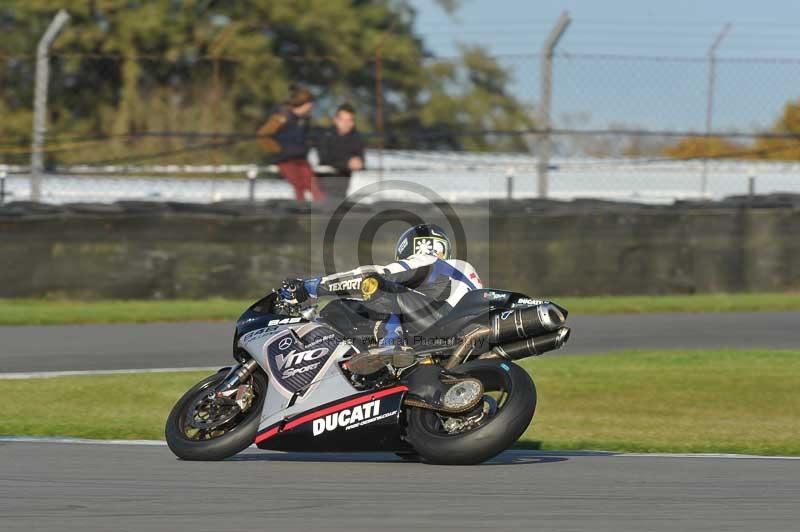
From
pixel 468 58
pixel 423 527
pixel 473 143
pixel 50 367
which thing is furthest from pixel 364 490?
pixel 473 143

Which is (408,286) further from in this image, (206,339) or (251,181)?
(251,181)

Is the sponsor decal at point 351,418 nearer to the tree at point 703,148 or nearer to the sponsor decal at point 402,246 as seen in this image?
the sponsor decal at point 402,246

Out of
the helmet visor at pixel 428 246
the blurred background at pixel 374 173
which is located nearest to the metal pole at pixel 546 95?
the blurred background at pixel 374 173

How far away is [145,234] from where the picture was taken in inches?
520

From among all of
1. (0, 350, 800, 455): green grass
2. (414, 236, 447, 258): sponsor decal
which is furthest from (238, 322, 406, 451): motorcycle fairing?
(0, 350, 800, 455): green grass

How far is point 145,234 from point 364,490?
8.23 metres

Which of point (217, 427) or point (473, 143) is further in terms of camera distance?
point (473, 143)

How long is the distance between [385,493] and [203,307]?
8081mm

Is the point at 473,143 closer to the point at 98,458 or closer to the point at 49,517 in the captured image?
the point at 98,458

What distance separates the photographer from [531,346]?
613 cm

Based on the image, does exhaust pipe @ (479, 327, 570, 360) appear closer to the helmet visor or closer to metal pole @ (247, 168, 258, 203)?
the helmet visor

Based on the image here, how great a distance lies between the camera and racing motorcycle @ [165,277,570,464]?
5.93m

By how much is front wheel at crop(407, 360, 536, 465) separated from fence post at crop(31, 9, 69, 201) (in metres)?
8.87

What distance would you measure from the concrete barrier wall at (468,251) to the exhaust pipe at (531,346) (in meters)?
7.28
